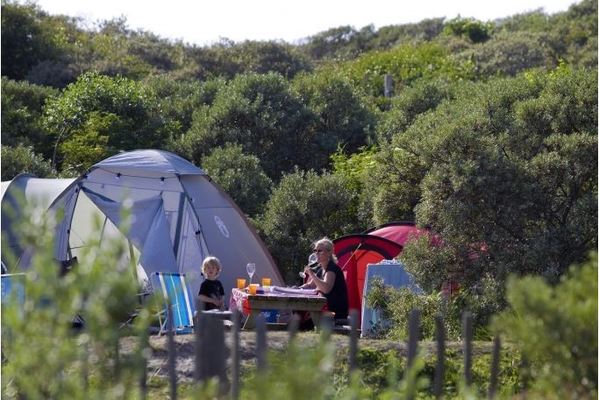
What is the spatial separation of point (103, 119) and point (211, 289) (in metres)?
7.89

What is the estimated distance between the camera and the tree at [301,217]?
526 inches

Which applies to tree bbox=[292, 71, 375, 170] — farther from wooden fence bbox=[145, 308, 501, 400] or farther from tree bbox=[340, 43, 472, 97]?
wooden fence bbox=[145, 308, 501, 400]

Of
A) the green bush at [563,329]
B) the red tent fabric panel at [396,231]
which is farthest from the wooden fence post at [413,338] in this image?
the red tent fabric panel at [396,231]

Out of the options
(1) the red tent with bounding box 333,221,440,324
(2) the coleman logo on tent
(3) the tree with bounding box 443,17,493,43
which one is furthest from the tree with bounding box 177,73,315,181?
(3) the tree with bounding box 443,17,493,43

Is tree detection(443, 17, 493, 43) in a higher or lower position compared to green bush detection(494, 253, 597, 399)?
Result: higher

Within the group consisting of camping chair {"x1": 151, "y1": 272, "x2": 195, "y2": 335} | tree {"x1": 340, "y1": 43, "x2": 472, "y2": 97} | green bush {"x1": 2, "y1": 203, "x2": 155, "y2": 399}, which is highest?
tree {"x1": 340, "y1": 43, "x2": 472, "y2": 97}

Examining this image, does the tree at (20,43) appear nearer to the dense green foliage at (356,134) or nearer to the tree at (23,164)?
the dense green foliage at (356,134)

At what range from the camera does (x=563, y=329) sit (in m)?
3.73

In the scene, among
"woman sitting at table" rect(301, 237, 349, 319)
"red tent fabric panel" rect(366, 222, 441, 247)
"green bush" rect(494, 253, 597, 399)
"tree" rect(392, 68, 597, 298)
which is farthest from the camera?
"red tent fabric panel" rect(366, 222, 441, 247)

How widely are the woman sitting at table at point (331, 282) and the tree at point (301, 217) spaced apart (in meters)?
3.54

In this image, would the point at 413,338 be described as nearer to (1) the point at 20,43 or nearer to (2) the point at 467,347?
(2) the point at 467,347

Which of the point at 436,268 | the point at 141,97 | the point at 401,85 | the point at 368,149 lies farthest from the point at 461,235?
the point at 401,85

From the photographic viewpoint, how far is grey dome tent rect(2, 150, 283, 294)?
447 inches

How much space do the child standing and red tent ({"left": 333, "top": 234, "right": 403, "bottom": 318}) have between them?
2.01 m
